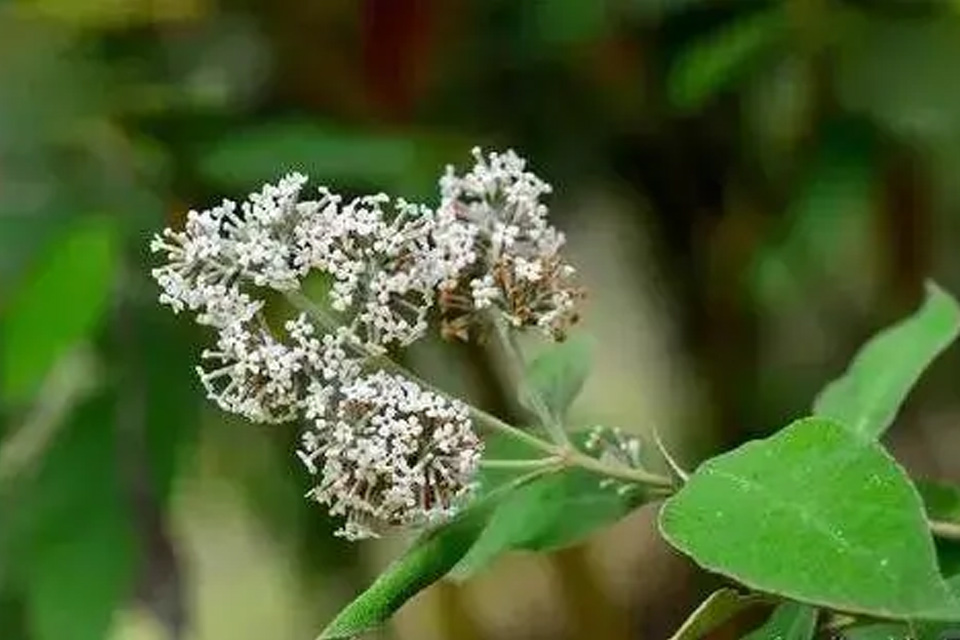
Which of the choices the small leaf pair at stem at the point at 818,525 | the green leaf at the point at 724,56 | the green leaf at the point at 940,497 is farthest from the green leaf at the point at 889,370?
the green leaf at the point at 724,56

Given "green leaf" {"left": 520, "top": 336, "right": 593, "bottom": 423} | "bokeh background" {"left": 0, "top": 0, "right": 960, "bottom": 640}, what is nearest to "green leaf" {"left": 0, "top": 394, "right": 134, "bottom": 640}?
"bokeh background" {"left": 0, "top": 0, "right": 960, "bottom": 640}

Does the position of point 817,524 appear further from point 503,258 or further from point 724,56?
point 724,56

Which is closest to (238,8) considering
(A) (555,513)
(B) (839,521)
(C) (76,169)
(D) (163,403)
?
(C) (76,169)

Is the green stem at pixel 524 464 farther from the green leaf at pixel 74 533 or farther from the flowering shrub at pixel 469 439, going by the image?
the green leaf at pixel 74 533

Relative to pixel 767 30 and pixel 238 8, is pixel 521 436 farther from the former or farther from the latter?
pixel 238 8

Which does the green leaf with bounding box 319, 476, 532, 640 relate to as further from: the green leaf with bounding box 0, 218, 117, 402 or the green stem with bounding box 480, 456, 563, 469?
the green leaf with bounding box 0, 218, 117, 402
